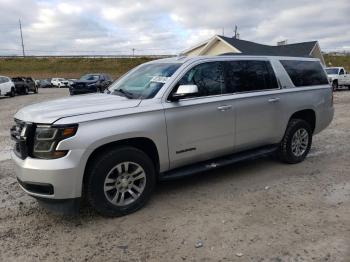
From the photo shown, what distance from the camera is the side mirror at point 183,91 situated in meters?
4.43

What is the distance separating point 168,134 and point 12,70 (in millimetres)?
74208

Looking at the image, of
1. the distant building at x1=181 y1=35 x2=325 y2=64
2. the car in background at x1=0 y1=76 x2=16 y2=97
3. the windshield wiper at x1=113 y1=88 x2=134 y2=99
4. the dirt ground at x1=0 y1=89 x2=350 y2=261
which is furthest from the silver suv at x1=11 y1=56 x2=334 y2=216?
the distant building at x1=181 y1=35 x2=325 y2=64

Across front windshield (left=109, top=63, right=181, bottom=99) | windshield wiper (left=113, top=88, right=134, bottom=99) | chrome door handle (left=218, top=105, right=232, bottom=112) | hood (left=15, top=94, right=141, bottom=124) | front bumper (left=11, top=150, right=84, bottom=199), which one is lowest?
front bumper (left=11, top=150, right=84, bottom=199)

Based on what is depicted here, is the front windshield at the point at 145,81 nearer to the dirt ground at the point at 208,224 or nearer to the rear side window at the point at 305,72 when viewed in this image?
the dirt ground at the point at 208,224

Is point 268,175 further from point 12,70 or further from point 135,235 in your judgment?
point 12,70

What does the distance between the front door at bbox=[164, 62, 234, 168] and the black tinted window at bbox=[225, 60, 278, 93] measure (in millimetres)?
182

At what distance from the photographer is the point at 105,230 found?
12.8ft

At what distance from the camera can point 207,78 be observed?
498 centimetres

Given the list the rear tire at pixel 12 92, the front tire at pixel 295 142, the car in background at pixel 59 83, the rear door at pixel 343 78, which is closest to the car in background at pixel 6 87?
the rear tire at pixel 12 92

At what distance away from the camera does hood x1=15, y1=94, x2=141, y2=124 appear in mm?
3807

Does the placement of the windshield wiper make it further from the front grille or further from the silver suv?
the front grille

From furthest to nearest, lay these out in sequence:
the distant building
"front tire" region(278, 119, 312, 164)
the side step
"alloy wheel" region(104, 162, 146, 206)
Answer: the distant building
"front tire" region(278, 119, 312, 164)
the side step
"alloy wheel" region(104, 162, 146, 206)

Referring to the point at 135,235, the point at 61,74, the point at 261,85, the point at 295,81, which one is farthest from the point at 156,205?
the point at 61,74

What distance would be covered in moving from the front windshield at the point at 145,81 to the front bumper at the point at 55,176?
49.0 inches
